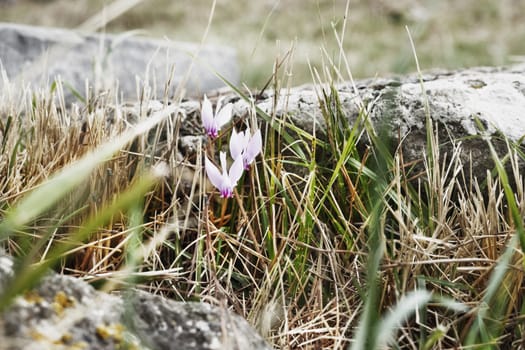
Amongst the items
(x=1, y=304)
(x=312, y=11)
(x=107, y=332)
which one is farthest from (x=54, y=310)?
(x=312, y=11)

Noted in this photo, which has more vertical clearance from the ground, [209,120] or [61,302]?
[209,120]

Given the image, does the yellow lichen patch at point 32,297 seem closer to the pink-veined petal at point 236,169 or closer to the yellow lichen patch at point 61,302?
the yellow lichen patch at point 61,302

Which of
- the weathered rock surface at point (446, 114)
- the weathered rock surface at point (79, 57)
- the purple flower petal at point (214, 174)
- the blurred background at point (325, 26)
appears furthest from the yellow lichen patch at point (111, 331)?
the blurred background at point (325, 26)

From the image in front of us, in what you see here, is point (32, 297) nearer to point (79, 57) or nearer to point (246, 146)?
point (246, 146)

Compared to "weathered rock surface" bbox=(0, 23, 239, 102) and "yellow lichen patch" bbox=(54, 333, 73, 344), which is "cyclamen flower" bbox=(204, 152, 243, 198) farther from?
"weathered rock surface" bbox=(0, 23, 239, 102)

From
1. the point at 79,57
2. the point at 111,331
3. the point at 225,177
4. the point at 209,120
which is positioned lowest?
the point at 111,331

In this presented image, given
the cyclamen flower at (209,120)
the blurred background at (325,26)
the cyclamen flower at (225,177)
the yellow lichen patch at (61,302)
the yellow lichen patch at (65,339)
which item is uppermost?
the blurred background at (325,26)

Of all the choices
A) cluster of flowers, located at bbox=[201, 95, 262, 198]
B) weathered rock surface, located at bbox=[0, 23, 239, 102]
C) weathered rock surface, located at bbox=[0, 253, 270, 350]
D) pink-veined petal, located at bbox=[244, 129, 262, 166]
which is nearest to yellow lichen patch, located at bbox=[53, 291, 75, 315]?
weathered rock surface, located at bbox=[0, 253, 270, 350]

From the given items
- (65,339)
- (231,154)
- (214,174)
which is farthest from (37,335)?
(231,154)
